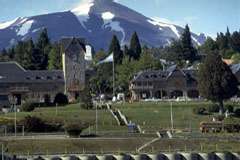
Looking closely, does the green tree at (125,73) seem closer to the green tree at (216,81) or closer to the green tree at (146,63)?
the green tree at (146,63)

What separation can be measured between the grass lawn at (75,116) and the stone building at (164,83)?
31.6 m

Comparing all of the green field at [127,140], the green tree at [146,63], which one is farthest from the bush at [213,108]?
the green tree at [146,63]

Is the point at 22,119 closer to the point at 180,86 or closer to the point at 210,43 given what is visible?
the point at 180,86

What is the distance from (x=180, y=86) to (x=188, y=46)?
34.2 meters

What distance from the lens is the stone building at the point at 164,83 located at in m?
114

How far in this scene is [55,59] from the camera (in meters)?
125

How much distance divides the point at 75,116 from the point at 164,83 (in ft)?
133

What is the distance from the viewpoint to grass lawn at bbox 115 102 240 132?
70250mm

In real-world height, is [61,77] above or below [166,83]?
above

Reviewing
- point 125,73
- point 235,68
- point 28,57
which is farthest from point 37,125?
point 28,57

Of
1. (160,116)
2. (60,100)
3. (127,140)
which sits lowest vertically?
(127,140)

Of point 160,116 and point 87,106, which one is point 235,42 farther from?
point 160,116

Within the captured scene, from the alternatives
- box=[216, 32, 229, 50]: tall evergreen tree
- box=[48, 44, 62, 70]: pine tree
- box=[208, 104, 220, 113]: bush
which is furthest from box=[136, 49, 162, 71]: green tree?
box=[208, 104, 220, 113]: bush

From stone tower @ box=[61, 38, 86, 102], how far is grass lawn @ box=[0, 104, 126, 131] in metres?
25.8
